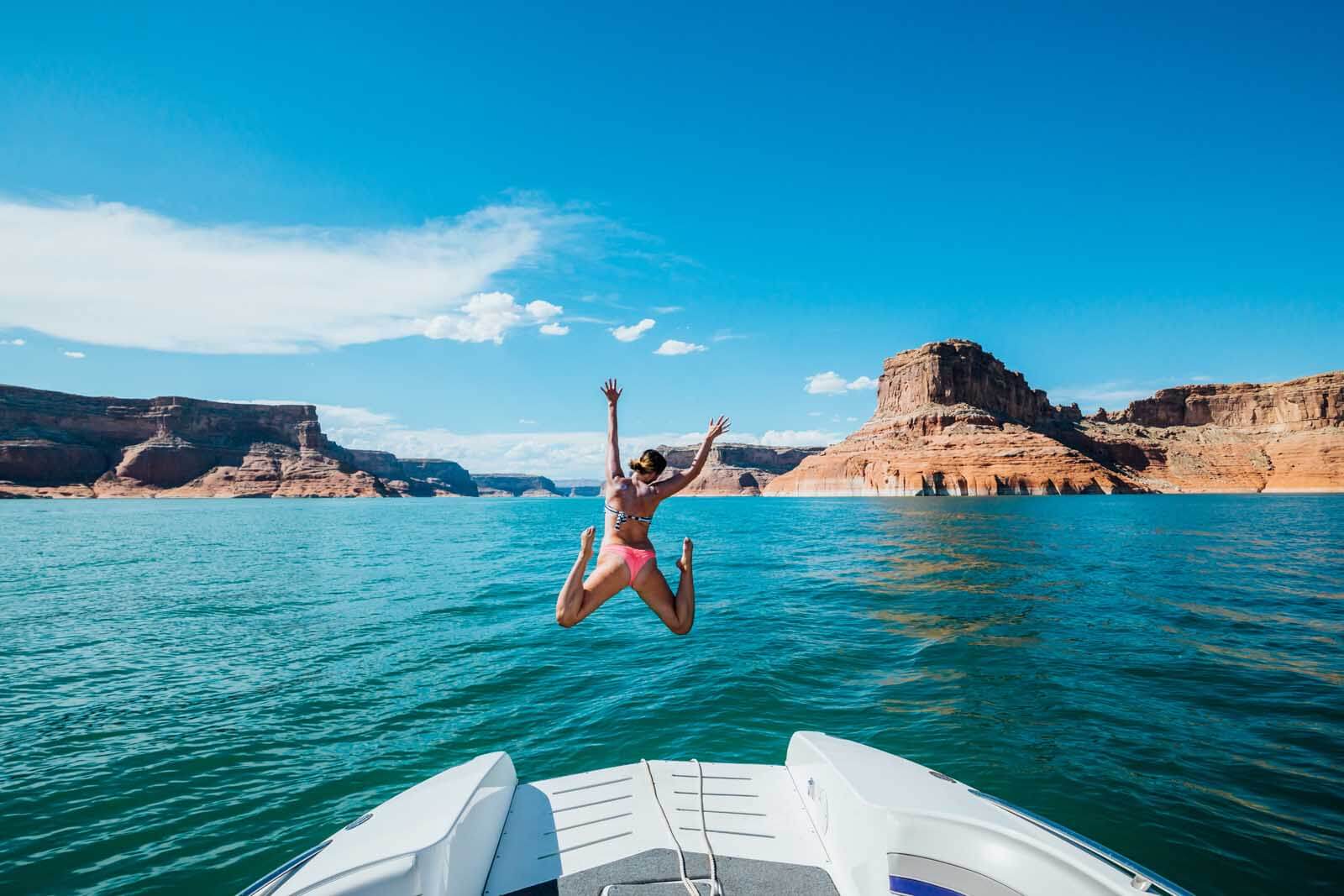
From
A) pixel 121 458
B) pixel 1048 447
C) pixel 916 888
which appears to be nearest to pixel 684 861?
pixel 916 888

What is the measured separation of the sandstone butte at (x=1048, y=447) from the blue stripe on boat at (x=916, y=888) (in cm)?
14106

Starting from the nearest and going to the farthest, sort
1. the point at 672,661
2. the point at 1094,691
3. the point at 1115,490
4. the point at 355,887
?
the point at 355,887
the point at 1094,691
the point at 672,661
the point at 1115,490

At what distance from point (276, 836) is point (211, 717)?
16.5 ft

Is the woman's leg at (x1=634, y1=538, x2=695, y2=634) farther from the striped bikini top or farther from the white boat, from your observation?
the white boat

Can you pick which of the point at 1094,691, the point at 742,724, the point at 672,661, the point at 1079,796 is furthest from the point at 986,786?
the point at 672,661

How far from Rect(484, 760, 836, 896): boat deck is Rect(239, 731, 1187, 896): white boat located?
1 cm

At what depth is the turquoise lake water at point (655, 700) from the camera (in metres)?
7.43

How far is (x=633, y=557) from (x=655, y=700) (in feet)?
23.1

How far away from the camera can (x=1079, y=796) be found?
→ 8023 millimetres

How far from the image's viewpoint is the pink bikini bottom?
598 cm

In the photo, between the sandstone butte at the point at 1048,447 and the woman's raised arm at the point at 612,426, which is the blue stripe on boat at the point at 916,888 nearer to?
the woman's raised arm at the point at 612,426

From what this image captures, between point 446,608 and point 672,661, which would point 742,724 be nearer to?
point 672,661

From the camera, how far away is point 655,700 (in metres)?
11.9

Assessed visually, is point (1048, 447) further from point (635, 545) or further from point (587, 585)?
point (587, 585)
